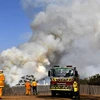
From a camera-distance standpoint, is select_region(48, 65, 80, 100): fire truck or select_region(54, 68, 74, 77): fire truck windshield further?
select_region(54, 68, 74, 77): fire truck windshield

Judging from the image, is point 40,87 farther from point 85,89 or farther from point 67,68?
point 67,68

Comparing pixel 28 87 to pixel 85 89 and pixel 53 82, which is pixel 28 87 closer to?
pixel 53 82

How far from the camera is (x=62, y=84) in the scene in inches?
1190

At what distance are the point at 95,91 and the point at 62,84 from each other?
23.9 meters

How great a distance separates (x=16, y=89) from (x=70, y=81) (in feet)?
74.0

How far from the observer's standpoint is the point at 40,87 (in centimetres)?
5578

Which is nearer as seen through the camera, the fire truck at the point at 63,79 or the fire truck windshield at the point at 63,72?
the fire truck at the point at 63,79

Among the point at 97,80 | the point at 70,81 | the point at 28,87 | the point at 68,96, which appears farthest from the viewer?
the point at 97,80

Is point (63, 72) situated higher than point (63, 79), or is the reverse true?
point (63, 72)

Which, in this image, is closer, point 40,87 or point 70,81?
point 70,81

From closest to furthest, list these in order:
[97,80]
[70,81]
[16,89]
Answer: [70,81], [16,89], [97,80]

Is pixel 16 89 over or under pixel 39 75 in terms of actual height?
under

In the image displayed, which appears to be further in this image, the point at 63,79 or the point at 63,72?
the point at 63,72

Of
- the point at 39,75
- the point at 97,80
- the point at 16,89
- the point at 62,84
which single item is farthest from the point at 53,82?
the point at 39,75
